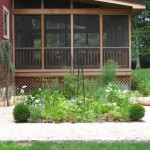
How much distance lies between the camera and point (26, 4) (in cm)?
2002

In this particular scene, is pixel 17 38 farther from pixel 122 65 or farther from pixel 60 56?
pixel 122 65

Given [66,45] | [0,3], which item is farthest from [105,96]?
[66,45]

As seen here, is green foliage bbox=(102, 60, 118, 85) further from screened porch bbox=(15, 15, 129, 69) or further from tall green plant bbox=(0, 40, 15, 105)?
tall green plant bbox=(0, 40, 15, 105)

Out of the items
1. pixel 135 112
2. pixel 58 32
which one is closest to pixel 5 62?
pixel 58 32

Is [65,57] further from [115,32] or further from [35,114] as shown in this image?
[35,114]

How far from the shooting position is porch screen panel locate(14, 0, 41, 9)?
1995 centimetres

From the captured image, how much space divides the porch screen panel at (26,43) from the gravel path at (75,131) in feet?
29.0

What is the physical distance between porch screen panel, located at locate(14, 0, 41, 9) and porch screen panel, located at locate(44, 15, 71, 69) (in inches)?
27.9

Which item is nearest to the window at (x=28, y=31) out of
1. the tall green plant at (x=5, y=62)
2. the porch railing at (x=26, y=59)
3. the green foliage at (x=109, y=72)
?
the porch railing at (x=26, y=59)

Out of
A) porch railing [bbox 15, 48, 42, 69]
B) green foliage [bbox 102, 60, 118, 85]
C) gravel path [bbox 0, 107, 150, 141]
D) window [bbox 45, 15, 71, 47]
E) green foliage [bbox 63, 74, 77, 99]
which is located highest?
window [bbox 45, 15, 71, 47]

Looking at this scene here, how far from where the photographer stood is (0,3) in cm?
1700

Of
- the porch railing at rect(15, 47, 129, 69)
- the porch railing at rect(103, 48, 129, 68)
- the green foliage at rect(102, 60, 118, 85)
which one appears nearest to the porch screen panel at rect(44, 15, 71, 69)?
the porch railing at rect(15, 47, 129, 69)

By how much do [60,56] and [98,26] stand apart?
7.14 ft

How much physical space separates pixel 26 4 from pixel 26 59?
2.44 m
